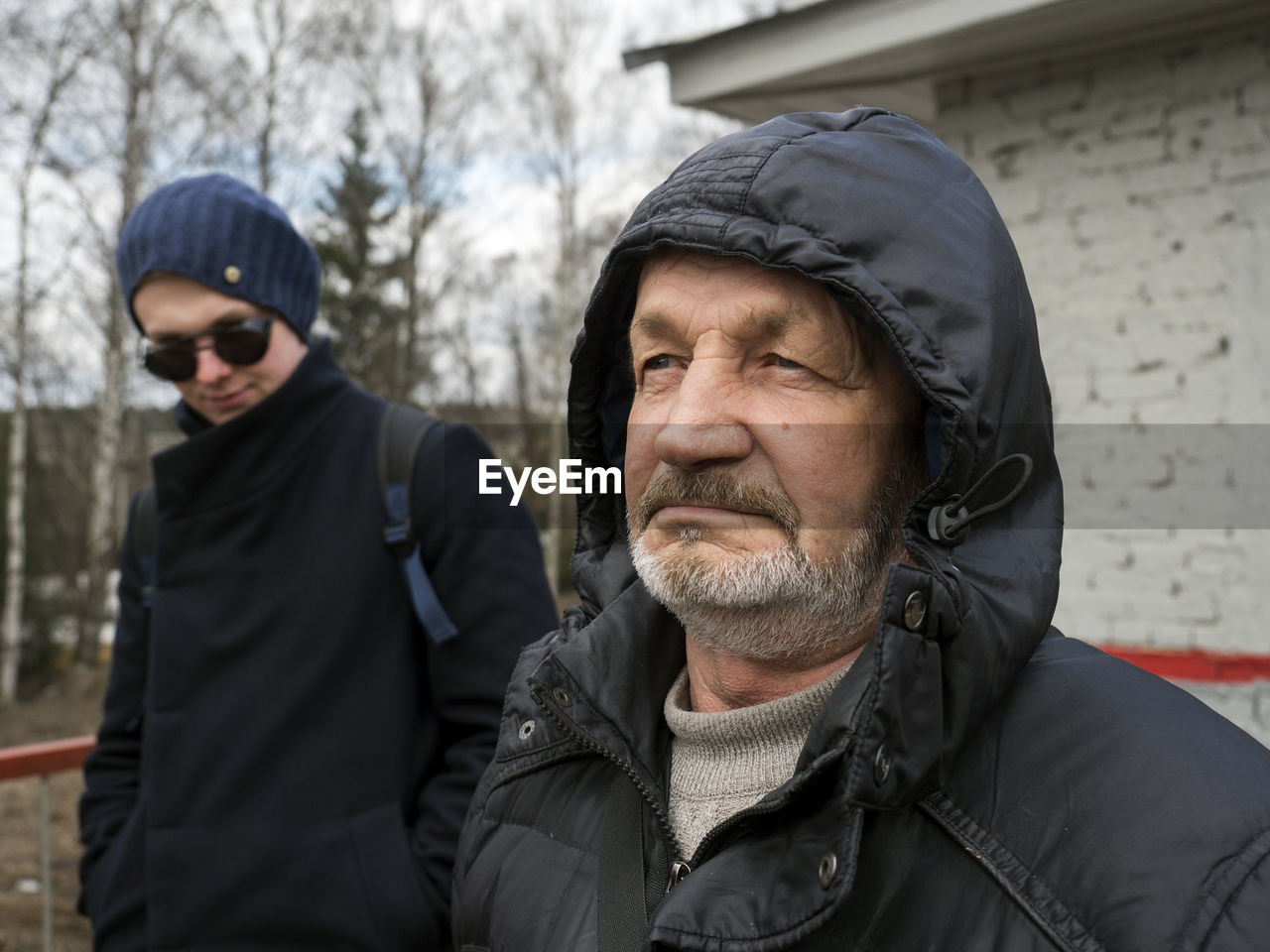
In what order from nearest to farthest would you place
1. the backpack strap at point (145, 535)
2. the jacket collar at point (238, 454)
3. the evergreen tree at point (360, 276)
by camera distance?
the jacket collar at point (238, 454) → the backpack strap at point (145, 535) → the evergreen tree at point (360, 276)

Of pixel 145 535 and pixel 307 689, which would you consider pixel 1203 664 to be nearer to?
pixel 307 689

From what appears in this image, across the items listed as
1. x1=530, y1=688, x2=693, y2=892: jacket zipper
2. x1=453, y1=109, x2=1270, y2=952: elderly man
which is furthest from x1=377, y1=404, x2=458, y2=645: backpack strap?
x1=530, y1=688, x2=693, y2=892: jacket zipper

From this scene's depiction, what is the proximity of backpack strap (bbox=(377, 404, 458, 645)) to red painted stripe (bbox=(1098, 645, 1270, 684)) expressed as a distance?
260 cm

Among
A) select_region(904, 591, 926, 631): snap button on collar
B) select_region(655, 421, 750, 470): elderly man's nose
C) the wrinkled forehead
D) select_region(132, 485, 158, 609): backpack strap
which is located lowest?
select_region(132, 485, 158, 609): backpack strap

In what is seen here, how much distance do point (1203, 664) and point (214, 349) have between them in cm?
344

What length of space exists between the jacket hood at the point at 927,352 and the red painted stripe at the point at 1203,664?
2745mm

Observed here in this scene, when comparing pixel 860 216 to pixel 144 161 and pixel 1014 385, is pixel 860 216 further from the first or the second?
pixel 144 161

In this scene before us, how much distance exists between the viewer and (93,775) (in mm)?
2545

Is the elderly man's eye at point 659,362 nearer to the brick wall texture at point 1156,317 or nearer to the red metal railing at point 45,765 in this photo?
the red metal railing at point 45,765

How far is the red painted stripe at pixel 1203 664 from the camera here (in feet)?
11.9

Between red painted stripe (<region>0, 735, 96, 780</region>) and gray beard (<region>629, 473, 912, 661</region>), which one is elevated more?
gray beard (<region>629, 473, 912, 661</region>)

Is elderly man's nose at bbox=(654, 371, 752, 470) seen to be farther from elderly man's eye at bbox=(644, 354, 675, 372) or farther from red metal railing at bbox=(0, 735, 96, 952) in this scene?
red metal railing at bbox=(0, 735, 96, 952)

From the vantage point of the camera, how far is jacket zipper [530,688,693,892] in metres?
1.31

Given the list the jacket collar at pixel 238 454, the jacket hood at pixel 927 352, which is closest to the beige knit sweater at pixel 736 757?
the jacket hood at pixel 927 352
